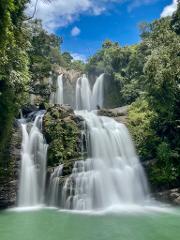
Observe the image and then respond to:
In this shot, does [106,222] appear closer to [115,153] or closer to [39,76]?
[115,153]

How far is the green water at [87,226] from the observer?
1034 centimetres

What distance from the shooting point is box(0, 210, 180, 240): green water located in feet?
33.9

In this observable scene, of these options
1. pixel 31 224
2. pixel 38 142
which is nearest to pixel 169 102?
pixel 38 142

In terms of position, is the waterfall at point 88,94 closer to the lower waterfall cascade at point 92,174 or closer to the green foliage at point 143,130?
the green foliage at point 143,130

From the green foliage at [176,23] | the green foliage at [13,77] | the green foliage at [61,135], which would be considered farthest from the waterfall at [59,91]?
the green foliage at [13,77]

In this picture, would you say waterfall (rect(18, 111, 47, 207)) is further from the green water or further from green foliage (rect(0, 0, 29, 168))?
the green water

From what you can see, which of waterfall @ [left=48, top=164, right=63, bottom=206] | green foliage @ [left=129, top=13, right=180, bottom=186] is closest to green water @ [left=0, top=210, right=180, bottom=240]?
waterfall @ [left=48, top=164, right=63, bottom=206]

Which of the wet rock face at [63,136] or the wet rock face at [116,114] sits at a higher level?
the wet rock face at [116,114]

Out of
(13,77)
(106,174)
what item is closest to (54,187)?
(106,174)

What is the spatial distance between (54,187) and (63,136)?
3.38 meters

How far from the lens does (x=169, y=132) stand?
65.3 ft

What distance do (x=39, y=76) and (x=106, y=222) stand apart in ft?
45.6

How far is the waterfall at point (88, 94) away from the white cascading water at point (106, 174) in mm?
12465

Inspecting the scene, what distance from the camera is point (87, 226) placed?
11578 millimetres
